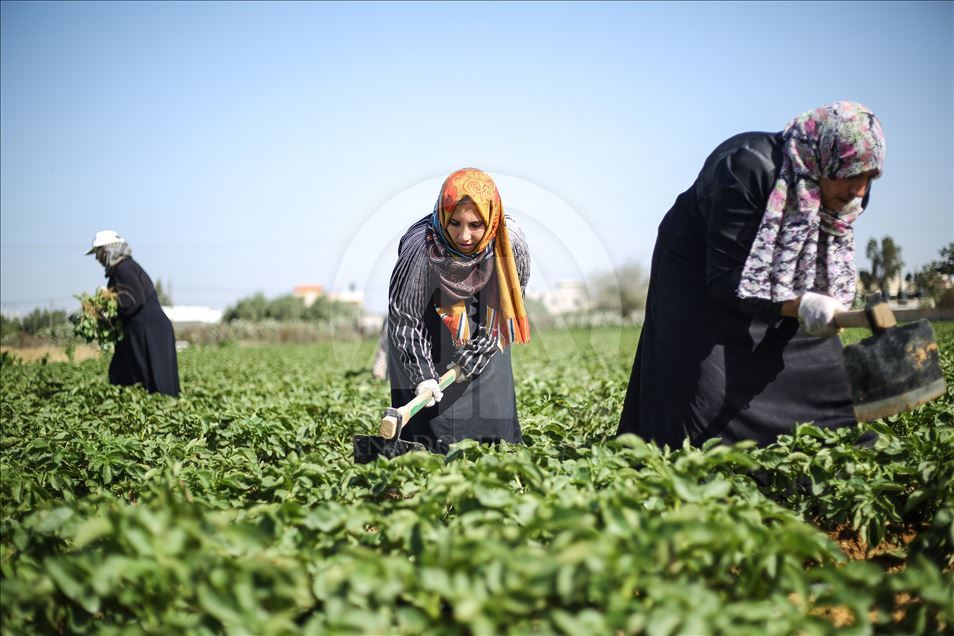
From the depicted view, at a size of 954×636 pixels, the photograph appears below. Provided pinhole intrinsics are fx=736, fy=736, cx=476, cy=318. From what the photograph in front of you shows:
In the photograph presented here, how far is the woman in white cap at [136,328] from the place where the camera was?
283 inches

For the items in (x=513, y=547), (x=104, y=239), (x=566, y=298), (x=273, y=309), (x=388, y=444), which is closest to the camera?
(x=513, y=547)

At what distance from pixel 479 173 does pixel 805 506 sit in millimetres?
1926

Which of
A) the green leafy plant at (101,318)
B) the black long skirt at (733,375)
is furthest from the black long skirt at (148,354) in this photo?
the black long skirt at (733,375)

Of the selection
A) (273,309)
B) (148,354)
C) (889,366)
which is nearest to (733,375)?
(889,366)

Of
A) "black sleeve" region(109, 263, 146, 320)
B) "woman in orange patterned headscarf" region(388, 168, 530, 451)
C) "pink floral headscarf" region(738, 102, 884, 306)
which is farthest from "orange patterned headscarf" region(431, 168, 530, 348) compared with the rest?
"black sleeve" region(109, 263, 146, 320)

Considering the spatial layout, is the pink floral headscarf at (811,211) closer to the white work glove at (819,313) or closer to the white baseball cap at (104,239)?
the white work glove at (819,313)

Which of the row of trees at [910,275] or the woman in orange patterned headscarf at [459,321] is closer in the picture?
the woman in orange patterned headscarf at [459,321]

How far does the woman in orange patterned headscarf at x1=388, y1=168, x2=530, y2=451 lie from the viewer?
357cm

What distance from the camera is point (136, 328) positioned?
23.8 feet

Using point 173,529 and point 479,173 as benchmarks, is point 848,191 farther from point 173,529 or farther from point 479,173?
point 173,529

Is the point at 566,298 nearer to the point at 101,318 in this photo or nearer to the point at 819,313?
the point at 819,313

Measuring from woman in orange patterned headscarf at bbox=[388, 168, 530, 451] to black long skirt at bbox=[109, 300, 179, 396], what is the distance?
4228 millimetres

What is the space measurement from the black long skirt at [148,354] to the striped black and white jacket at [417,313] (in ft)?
14.3

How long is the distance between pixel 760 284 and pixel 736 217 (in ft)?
0.89
